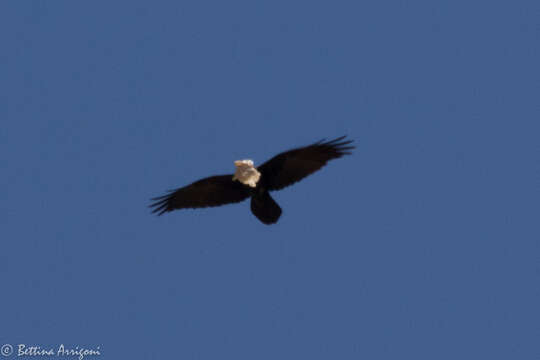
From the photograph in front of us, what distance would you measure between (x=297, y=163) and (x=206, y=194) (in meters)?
2.03

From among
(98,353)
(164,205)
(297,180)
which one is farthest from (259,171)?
(98,353)

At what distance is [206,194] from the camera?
20.6 metres

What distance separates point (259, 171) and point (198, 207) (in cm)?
165

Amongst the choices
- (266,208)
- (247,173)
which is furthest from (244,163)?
(266,208)

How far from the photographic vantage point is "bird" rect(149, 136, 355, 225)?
19.7m

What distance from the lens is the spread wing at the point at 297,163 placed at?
19625mm

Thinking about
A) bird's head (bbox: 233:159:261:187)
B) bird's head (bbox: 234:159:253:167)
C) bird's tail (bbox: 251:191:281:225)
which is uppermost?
bird's head (bbox: 234:159:253:167)

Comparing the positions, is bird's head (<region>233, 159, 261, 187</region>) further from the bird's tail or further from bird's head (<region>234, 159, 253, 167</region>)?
the bird's tail

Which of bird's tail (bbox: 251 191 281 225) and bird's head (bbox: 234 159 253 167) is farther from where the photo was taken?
bird's tail (bbox: 251 191 281 225)

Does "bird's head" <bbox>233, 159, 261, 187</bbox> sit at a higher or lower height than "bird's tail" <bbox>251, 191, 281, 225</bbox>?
higher

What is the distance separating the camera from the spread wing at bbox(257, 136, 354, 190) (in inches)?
773

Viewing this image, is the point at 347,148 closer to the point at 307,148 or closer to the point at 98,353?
the point at 307,148

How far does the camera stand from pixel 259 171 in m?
19.9

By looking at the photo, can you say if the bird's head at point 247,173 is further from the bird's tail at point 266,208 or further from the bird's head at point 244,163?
the bird's tail at point 266,208
